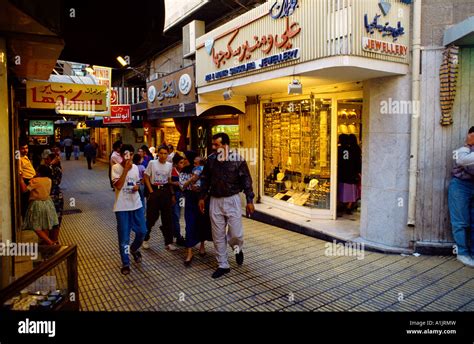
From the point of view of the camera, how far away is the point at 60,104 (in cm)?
854

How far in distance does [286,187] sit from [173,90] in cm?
504

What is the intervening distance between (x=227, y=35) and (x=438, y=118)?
16.3 ft

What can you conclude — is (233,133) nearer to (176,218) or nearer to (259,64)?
(259,64)

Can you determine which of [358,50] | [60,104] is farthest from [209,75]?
[358,50]

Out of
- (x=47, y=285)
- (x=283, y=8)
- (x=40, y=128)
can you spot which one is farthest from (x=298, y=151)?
(x=40, y=128)

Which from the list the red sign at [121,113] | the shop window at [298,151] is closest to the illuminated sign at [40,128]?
the red sign at [121,113]

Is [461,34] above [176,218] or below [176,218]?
above

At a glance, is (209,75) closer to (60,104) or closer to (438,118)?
(60,104)

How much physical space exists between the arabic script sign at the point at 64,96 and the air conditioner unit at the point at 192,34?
3668mm

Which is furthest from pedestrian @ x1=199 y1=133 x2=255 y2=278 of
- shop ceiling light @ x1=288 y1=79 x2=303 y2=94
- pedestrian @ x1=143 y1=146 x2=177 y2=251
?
shop ceiling light @ x1=288 y1=79 x2=303 y2=94

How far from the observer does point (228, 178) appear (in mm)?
5547

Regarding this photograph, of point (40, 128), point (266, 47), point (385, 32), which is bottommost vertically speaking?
point (40, 128)

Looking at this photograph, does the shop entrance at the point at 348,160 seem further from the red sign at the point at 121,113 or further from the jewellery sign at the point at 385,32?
the red sign at the point at 121,113
